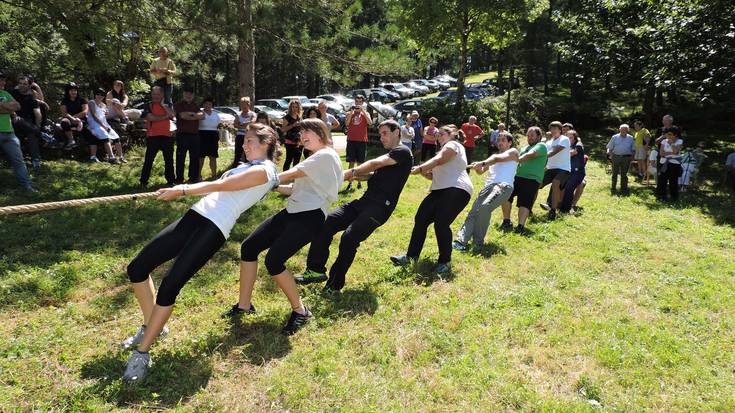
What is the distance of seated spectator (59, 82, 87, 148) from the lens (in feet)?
34.2

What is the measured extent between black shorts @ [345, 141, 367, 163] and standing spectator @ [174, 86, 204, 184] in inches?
120

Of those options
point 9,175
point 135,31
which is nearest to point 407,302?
point 135,31

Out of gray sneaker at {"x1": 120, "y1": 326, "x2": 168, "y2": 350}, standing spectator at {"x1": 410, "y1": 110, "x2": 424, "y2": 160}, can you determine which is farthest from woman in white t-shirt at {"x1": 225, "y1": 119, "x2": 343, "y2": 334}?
standing spectator at {"x1": 410, "y1": 110, "x2": 424, "y2": 160}

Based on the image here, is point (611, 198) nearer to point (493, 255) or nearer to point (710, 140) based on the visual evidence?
point (493, 255)

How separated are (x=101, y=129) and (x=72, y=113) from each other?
28.2 inches

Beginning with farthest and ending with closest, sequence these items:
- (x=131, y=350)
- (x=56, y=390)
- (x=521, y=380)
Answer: (x=131, y=350) < (x=521, y=380) < (x=56, y=390)

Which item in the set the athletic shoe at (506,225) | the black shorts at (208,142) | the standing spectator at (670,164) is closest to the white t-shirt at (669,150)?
the standing spectator at (670,164)

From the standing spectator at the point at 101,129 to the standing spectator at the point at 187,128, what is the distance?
8.57 ft

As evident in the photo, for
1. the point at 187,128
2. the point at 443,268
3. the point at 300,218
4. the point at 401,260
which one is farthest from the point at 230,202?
the point at 187,128

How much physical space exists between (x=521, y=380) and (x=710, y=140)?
73.5ft

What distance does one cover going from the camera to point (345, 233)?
5.14 m

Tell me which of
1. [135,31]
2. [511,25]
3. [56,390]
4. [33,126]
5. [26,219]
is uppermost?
[511,25]

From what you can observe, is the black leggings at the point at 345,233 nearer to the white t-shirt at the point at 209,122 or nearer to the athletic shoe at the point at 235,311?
Result: the athletic shoe at the point at 235,311

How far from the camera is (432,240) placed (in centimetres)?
725
